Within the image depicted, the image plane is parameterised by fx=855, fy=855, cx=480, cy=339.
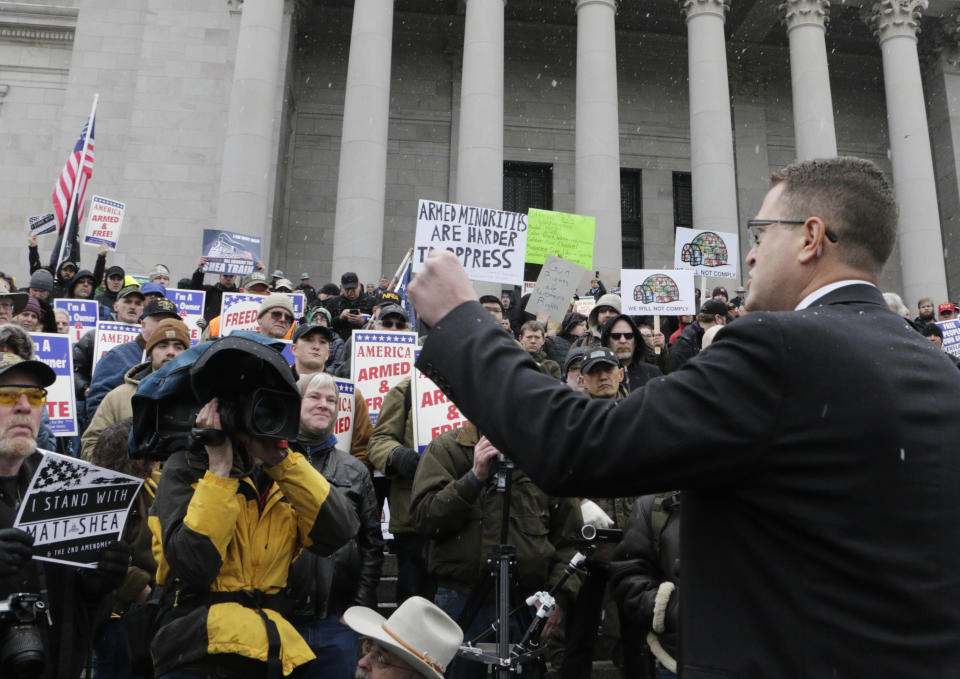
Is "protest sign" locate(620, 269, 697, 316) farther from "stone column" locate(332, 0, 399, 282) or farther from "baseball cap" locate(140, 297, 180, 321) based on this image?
"stone column" locate(332, 0, 399, 282)

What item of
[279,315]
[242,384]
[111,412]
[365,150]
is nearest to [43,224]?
[365,150]

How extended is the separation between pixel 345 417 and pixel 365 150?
49.0 ft

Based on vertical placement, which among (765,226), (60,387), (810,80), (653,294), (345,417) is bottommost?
(765,226)

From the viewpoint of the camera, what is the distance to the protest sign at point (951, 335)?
12375 millimetres

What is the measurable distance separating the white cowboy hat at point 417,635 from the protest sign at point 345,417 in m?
3.53

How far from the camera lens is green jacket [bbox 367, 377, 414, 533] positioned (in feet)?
21.0

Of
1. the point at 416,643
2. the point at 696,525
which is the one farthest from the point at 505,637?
the point at 696,525

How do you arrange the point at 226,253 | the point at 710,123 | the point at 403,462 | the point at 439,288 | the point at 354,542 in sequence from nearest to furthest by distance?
1. the point at 439,288
2. the point at 354,542
3. the point at 403,462
4. the point at 226,253
5. the point at 710,123

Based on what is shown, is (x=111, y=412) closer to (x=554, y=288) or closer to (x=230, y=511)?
(x=230, y=511)

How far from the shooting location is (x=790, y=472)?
1.63 m

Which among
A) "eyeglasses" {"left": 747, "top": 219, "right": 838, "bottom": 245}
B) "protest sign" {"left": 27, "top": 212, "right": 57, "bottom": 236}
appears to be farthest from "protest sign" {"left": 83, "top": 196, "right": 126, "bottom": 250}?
"eyeglasses" {"left": 747, "top": 219, "right": 838, "bottom": 245}

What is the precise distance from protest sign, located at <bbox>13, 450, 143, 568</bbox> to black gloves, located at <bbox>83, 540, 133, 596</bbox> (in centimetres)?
6

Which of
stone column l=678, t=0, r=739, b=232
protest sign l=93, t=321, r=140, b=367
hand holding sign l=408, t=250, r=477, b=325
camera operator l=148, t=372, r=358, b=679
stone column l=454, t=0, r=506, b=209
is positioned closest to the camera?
hand holding sign l=408, t=250, r=477, b=325

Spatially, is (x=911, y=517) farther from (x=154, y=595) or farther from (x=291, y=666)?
(x=154, y=595)
